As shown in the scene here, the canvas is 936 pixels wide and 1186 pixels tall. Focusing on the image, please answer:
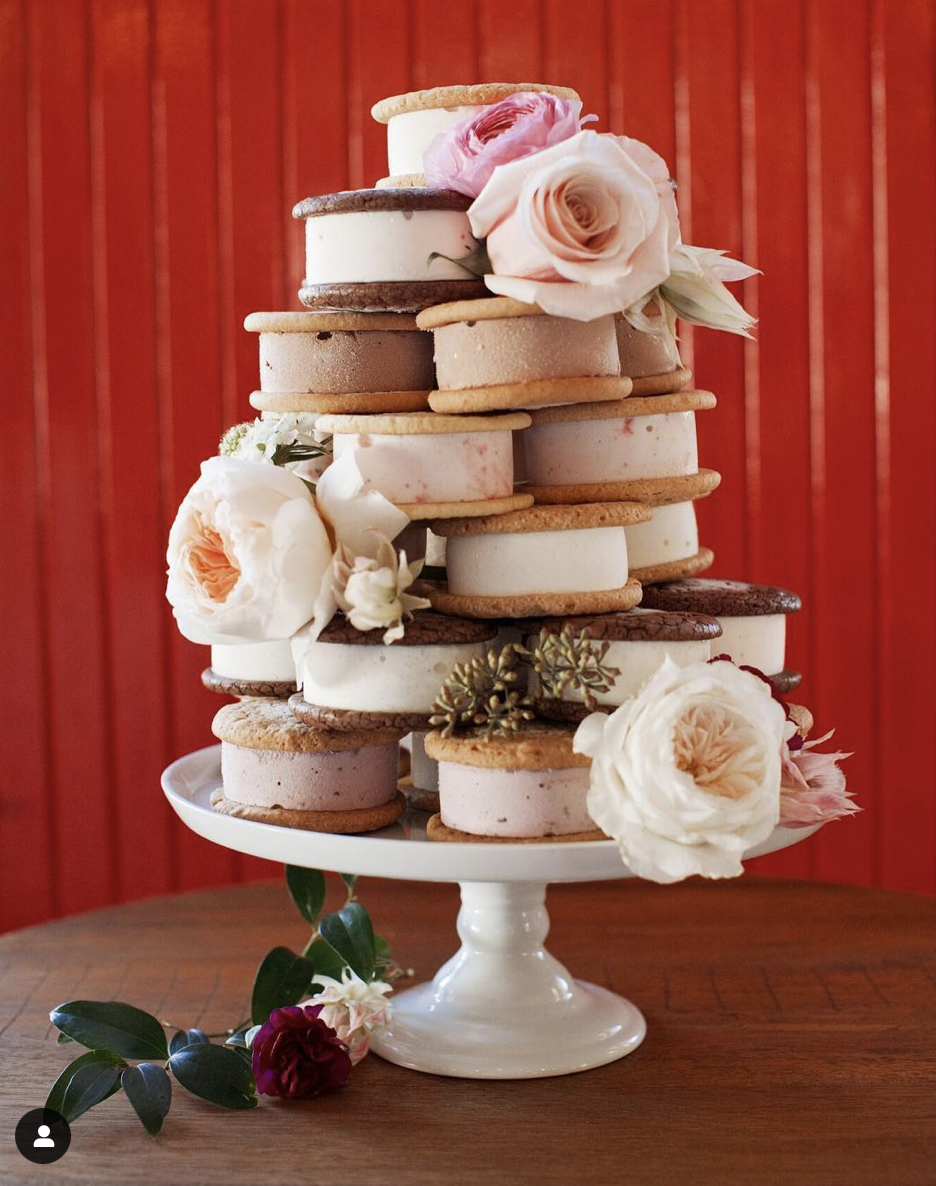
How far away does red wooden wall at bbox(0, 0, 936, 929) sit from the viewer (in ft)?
7.86

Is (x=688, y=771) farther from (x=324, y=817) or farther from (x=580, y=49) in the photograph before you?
(x=580, y=49)

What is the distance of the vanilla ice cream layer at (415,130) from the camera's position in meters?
1.36

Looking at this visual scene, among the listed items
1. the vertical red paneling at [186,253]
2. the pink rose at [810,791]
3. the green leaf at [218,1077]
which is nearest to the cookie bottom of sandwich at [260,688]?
the green leaf at [218,1077]

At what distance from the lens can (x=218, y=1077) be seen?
3.99 ft

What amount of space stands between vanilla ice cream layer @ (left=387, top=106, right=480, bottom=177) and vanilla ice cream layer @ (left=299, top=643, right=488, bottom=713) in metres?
0.46

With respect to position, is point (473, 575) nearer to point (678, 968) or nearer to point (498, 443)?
point (498, 443)

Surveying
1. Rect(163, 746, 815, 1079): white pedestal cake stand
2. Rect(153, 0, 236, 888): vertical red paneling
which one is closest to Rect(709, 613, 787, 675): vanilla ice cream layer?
Rect(163, 746, 815, 1079): white pedestal cake stand

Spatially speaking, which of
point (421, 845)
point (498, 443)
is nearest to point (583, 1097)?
point (421, 845)

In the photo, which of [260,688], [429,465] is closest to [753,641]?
→ [429,465]

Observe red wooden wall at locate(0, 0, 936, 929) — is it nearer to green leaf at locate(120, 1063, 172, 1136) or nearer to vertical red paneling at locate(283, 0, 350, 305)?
vertical red paneling at locate(283, 0, 350, 305)

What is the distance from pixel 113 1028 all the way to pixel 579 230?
0.75m

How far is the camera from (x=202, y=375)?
96.1 inches

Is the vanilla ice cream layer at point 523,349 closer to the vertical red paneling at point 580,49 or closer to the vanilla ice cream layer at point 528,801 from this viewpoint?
the vanilla ice cream layer at point 528,801

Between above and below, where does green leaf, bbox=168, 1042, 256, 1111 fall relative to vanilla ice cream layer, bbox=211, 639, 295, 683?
below
